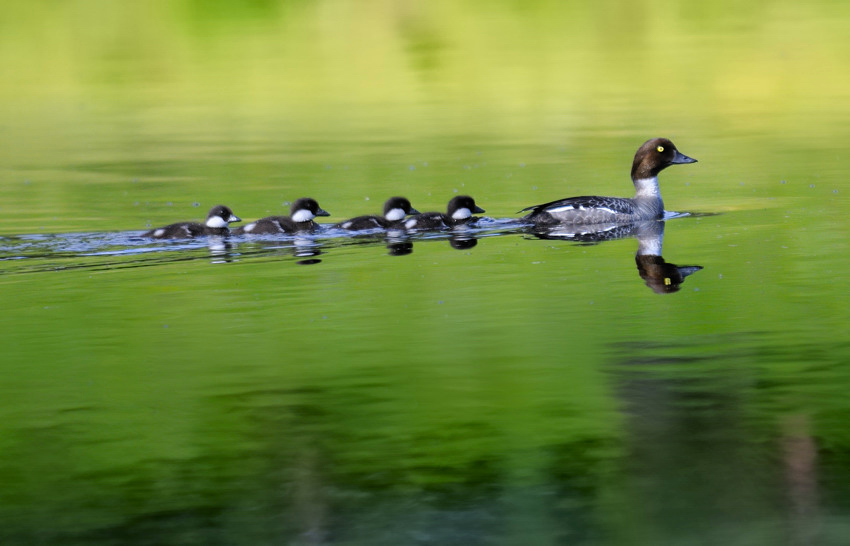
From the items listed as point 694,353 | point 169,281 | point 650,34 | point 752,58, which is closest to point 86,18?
point 650,34

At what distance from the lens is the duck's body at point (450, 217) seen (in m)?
13.0

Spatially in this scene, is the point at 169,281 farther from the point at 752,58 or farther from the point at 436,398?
the point at 752,58

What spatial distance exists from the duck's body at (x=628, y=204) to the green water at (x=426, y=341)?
1.08 feet

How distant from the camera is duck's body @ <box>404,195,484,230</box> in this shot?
13.0m

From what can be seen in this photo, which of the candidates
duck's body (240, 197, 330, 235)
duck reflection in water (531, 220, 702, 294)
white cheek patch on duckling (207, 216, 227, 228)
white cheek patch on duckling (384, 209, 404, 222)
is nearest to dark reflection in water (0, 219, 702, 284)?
duck reflection in water (531, 220, 702, 294)

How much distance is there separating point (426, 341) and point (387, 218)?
15.8 feet

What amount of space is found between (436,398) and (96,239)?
5.90 meters

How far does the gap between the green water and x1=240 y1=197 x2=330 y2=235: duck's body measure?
Result: 311mm

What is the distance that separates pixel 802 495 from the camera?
5773 mm

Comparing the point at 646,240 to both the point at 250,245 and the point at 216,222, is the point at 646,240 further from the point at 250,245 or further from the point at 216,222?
the point at 216,222

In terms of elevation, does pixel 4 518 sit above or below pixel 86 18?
below

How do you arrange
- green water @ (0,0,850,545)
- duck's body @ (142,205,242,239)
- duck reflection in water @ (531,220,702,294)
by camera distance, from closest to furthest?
green water @ (0,0,850,545)
duck reflection in water @ (531,220,702,294)
duck's body @ (142,205,242,239)

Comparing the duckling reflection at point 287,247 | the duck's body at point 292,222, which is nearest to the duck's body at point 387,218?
the duck's body at point 292,222

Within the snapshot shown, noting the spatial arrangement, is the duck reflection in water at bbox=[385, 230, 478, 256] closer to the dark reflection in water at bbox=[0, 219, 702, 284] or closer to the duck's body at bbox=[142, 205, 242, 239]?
the dark reflection in water at bbox=[0, 219, 702, 284]
